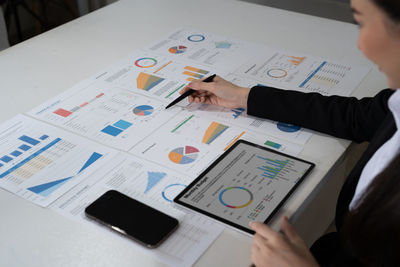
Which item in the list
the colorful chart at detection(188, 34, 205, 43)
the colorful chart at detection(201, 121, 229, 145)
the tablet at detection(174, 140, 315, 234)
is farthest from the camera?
the colorful chart at detection(188, 34, 205, 43)

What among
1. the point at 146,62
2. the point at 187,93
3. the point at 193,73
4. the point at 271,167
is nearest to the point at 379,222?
the point at 271,167

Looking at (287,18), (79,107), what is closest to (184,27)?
(287,18)

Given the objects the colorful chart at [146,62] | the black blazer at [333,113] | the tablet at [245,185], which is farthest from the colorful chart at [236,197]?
the colorful chart at [146,62]

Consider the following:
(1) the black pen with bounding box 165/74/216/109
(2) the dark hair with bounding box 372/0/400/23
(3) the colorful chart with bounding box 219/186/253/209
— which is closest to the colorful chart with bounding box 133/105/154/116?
(1) the black pen with bounding box 165/74/216/109

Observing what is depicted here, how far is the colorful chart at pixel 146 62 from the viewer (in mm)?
1599

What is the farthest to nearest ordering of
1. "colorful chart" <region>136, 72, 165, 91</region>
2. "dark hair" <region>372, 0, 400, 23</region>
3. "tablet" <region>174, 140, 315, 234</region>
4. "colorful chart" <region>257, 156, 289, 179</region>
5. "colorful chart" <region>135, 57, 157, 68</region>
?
"colorful chart" <region>135, 57, 157, 68</region>
"colorful chart" <region>136, 72, 165, 91</region>
"colorful chart" <region>257, 156, 289, 179</region>
"tablet" <region>174, 140, 315, 234</region>
"dark hair" <region>372, 0, 400, 23</region>

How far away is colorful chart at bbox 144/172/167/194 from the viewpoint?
1.10m

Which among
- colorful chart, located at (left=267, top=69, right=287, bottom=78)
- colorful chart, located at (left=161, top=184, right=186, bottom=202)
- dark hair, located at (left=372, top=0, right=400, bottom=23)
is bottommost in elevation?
colorful chart, located at (left=161, top=184, right=186, bottom=202)

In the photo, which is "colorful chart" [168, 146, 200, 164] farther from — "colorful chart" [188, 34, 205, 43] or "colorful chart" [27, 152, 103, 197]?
"colorful chart" [188, 34, 205, 43]

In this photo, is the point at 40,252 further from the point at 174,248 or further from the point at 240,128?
the point at 240,128

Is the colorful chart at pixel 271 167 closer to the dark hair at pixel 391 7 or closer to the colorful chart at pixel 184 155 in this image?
the colorful chart at pixel 184 155

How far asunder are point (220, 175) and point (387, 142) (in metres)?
0.35

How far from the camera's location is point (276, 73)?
1.55 metres

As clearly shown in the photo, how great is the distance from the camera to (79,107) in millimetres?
1384
